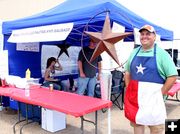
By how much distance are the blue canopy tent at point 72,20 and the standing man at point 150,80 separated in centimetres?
89

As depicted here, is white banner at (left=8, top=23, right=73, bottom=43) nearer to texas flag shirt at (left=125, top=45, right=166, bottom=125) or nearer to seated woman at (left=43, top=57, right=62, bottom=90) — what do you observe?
seated woman at (left=43, top=57, right=62, bottom=90)

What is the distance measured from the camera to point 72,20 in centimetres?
329

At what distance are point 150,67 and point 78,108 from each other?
82cm

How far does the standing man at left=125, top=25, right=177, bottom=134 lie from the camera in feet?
7.27

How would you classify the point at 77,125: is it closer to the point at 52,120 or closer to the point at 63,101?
the point at 52,120

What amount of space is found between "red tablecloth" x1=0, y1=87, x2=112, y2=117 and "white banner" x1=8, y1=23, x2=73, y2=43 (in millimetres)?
730

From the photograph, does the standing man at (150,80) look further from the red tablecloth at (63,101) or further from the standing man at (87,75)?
the standing man at (87,75)

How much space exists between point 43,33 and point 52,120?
1.22 metres

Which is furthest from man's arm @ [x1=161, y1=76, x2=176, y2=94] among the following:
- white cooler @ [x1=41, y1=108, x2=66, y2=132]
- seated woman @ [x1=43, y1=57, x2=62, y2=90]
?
seated woman @ [x1=43, y1=57, x2=62, y2=90]

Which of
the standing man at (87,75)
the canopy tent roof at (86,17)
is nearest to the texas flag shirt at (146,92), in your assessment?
the canopy tent roof at (86,17)

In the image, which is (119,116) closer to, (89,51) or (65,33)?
(89,51)

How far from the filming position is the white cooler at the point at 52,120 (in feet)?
11.5

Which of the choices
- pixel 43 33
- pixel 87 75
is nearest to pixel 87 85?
pixel 87 75

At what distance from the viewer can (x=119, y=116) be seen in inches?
174
